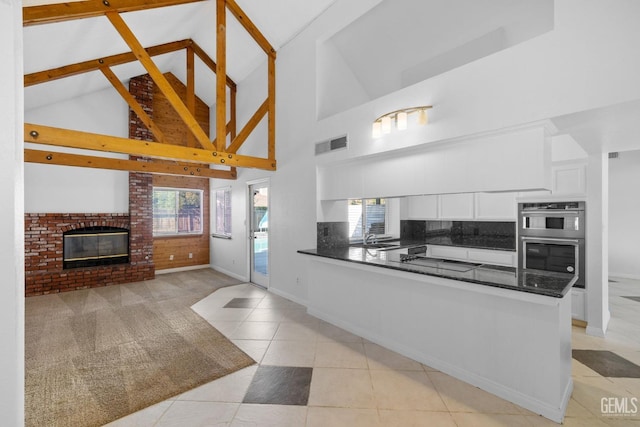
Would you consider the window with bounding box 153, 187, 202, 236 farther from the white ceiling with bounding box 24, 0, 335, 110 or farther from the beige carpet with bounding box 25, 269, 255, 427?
the white ceiling with bounding box 24, 0, 335, 110

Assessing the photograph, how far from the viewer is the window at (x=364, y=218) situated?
5.29 meters

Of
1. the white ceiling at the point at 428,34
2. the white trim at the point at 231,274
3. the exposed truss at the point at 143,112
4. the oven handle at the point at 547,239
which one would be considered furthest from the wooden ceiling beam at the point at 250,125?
the oven handle at the point at 547,239

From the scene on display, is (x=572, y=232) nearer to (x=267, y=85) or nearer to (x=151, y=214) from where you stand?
(x=267, y=85)

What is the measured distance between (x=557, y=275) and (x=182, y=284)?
5.99 meters

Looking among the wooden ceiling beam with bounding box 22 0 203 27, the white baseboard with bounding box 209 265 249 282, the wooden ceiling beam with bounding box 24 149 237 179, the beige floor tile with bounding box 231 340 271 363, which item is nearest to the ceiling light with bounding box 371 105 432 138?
the beige floor tile with bounding box 231 340 271 363

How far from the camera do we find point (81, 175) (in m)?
5.77

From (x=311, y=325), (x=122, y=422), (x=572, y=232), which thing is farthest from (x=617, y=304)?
(x=122, y=422)

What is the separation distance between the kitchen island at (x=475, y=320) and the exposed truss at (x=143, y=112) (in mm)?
2551

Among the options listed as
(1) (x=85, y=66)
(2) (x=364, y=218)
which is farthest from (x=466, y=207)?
(1) (x=85, y=66)

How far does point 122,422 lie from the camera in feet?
6.72

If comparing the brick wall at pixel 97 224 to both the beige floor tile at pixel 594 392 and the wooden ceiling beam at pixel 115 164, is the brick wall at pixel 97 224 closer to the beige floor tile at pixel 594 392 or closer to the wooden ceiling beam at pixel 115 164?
the wooden ceiling beam at pixel 115 164

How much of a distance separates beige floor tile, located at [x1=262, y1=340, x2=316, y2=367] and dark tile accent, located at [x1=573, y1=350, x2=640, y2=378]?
104 inches

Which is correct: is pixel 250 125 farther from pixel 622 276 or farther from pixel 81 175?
pixel 622 276

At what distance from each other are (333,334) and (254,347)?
3.09 ft
